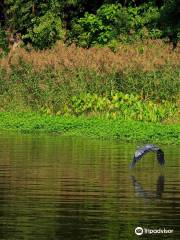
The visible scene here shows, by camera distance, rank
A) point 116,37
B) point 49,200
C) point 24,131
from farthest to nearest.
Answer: point 116,37
point 24,131
point 49,200

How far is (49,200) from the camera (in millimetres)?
14586

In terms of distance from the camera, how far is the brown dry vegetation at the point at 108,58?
108 feet

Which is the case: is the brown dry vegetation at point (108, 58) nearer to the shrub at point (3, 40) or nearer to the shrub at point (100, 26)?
the shrub at point (100, 26)

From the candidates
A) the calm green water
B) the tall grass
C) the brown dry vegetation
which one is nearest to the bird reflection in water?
the calm green water

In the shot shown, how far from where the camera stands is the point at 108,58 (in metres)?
34.1

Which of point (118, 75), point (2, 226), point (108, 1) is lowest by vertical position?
point (2, 226)

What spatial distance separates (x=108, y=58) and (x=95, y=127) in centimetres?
666

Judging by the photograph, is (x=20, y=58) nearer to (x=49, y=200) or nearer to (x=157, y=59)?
(x=157, y=59)

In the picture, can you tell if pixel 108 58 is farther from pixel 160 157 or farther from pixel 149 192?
pixel 149 192

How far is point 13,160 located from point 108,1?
2489cm

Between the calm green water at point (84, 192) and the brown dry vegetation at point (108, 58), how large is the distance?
962cm

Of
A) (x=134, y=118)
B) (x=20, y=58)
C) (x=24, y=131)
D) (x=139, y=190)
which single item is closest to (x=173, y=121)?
(x=134, y=118)

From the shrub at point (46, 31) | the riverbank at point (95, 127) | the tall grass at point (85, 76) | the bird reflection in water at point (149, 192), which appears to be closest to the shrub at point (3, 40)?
the shrub at point (46, 31)

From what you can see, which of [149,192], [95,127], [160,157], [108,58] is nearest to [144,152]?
[160,157]
